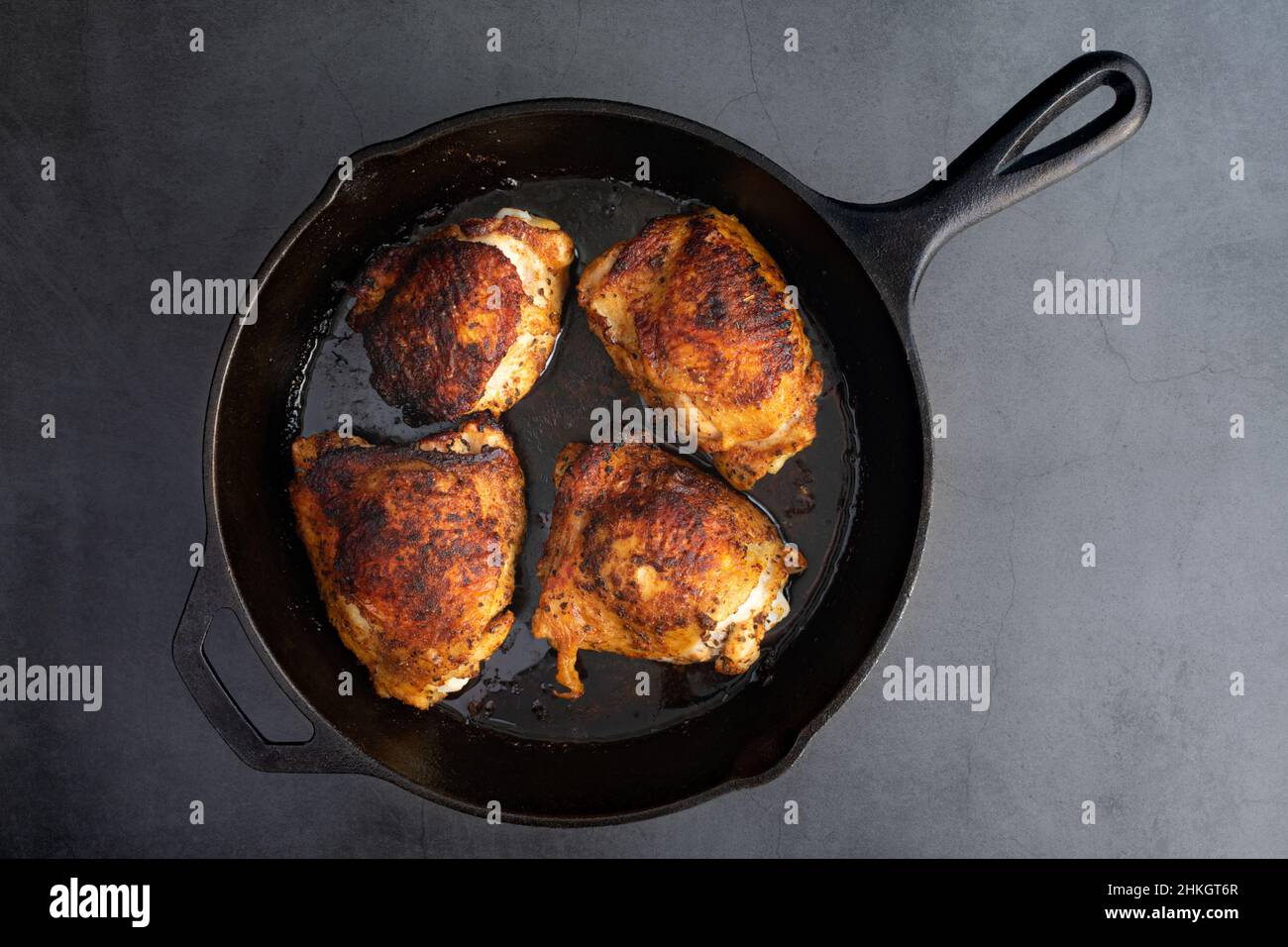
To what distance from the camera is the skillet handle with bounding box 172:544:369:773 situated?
1924 mm

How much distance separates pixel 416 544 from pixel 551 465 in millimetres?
435

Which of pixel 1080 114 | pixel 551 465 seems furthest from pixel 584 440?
pixel 1080 114

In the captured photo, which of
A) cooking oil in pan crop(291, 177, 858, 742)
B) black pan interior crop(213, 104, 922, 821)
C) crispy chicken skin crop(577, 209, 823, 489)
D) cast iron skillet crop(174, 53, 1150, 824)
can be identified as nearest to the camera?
cast iron skillet crop(174, 53, 1150, 824)

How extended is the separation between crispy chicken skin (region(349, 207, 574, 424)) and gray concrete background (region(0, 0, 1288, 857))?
1.37ft

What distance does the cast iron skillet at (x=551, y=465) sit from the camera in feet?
6.69

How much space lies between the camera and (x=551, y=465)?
7.94 ft

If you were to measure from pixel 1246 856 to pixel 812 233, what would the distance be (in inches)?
A: 85.2

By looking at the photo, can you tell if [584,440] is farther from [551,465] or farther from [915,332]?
[915,332]

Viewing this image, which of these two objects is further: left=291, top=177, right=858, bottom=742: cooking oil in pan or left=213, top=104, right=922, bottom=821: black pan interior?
left=291, top=177, right=858, bottom=742: cooking oil in pan

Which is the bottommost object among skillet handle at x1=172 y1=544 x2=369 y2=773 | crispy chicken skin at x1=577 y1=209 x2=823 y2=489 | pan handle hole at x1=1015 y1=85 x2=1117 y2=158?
skillet handle at x1=172 y1=544 x2=369 y2=773

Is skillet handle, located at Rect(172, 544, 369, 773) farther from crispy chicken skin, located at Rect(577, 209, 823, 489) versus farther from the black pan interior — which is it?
crispy chicken skin, located at Rect(577, 209, 823, 489)

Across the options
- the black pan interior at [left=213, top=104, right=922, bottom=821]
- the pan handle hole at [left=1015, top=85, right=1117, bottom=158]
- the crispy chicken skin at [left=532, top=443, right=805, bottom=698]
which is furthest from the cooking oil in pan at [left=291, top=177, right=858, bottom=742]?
the pan handle hole at [left=1015, top=85, right=1117, bottom=158]

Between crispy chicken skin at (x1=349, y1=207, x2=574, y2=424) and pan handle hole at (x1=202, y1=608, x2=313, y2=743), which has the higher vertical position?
crispy chicken skin at (x1=349, y1=207, x2=574, y2=424)

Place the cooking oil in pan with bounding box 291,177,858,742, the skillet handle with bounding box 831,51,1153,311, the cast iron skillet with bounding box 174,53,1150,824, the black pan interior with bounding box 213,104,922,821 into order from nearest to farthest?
the skillet handle with bounding box 831,51,1153,311
the cast iron skillet with bounding box 174,53,1150,824
the black pan interior with bounding box 213,104,922,821
the cooking oil in pan with bounding box 291,177,858,742
